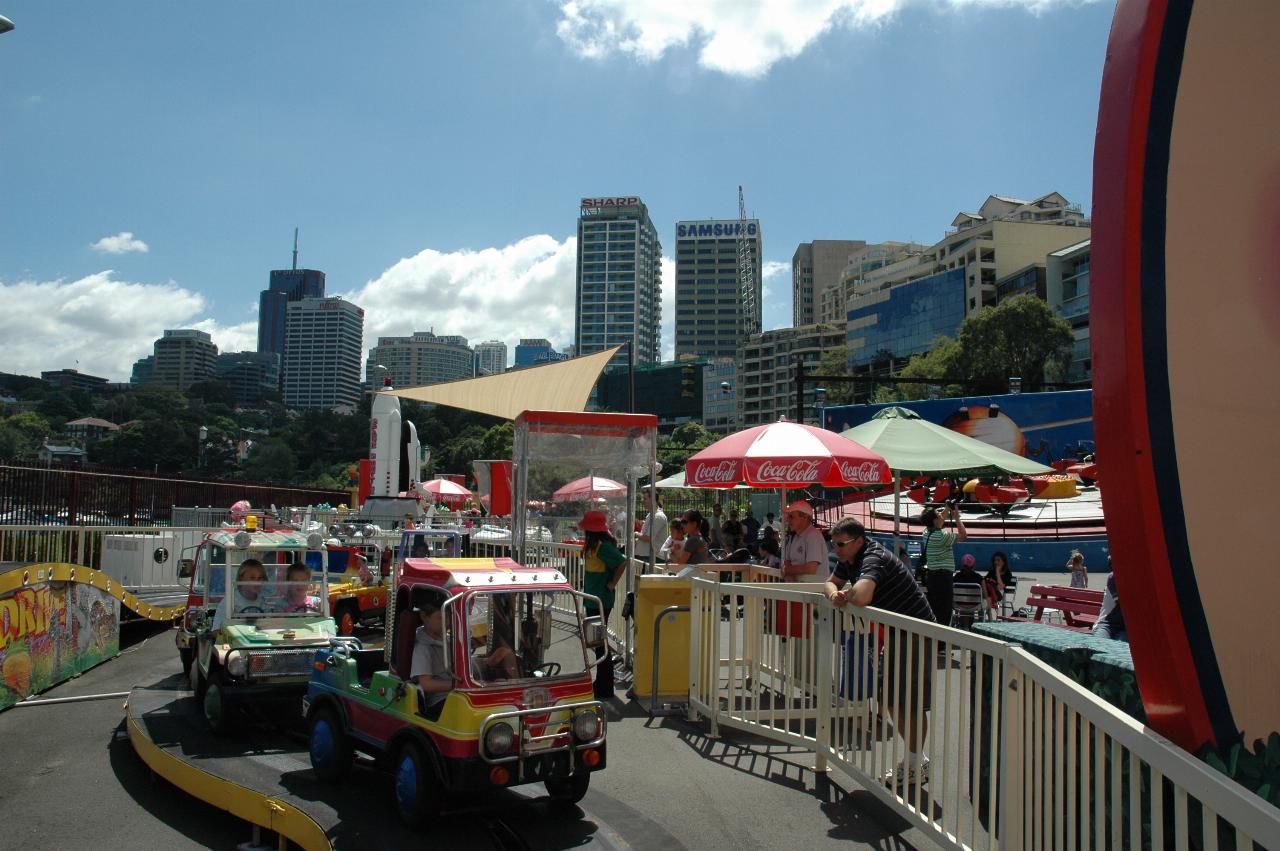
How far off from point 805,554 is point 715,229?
194861 mm

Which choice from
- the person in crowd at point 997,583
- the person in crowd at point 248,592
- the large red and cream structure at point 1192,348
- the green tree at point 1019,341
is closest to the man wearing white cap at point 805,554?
the large red and cream structure at point 1192,348

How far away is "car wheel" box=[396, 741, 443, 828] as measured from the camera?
535 centimetres

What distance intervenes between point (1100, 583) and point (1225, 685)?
2055 centimetres

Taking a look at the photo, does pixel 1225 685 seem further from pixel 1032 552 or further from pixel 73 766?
pixel 1032 552

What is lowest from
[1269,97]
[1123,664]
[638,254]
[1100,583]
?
[1100,583]

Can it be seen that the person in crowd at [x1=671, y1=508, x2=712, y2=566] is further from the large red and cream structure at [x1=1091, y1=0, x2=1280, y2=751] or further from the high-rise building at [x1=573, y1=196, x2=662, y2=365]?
the high-rise building at [x1=573, y1=196, x2=662, y2=365]

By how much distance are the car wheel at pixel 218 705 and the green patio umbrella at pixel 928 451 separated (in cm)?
754

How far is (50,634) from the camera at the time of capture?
984 centimetres

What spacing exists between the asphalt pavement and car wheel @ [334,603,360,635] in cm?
445

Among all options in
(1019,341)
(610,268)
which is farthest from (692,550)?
(610,268)

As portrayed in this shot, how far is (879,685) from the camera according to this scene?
19.7 feet

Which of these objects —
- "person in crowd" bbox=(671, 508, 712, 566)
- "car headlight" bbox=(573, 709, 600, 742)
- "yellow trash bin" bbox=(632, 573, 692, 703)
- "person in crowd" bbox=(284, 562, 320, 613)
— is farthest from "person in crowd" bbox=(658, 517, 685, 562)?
"car headlight" bbox=(573, 709, 600, 742)

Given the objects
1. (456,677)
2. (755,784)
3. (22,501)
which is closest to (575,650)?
(456,677)

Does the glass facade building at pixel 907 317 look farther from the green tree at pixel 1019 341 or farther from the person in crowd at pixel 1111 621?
the person in crowd at pixel 1111 621
